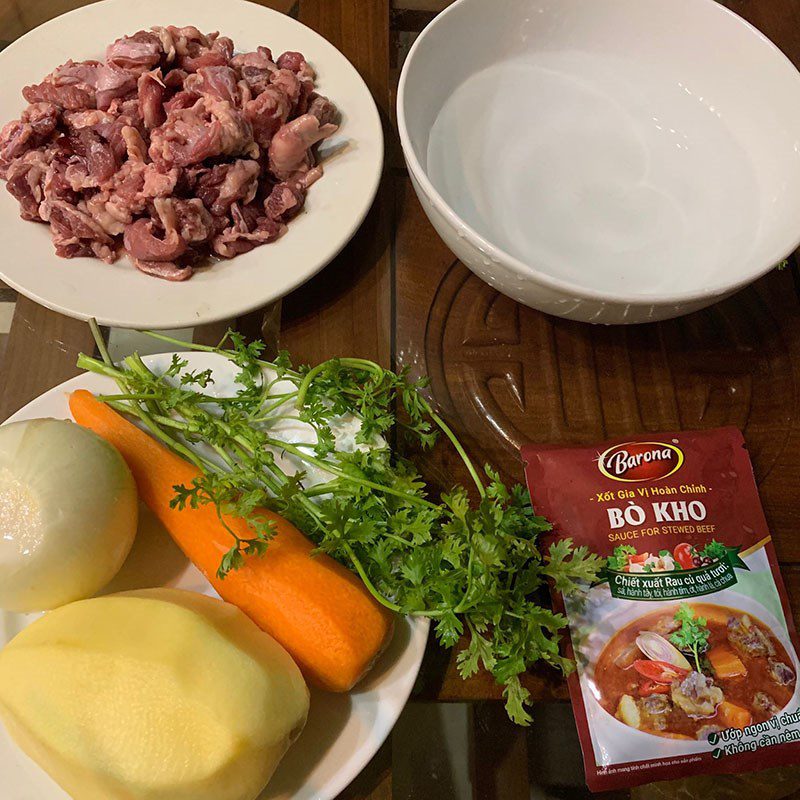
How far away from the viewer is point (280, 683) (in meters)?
0.68

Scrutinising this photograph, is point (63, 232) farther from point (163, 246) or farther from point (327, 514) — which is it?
point (327, 514)

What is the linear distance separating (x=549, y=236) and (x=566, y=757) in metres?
0.62

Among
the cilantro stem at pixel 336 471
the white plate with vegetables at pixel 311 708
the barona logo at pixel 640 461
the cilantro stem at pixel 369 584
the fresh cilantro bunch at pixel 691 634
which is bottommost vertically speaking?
the fresh cilantro bunch at pixel 691 634

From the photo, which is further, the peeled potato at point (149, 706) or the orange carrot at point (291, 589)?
the orange carrot at point (291, 589)

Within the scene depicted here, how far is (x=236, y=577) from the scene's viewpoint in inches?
30.6

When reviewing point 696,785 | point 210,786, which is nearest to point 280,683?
point 210,786

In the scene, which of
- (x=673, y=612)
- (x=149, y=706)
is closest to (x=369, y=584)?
(x=149, y=706)

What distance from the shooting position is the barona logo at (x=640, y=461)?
0.87 meters

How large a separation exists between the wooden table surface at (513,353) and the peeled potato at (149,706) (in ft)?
1.11

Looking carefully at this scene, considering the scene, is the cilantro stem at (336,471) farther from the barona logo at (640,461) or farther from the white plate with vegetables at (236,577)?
the barona logo at (640,461)

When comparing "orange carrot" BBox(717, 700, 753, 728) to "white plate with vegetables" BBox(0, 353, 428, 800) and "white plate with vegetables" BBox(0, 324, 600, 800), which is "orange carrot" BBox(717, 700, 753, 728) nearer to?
"white plate with vegetables" BBox(0, 324, 600, 800)

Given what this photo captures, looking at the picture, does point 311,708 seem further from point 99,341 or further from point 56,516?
point 99,341

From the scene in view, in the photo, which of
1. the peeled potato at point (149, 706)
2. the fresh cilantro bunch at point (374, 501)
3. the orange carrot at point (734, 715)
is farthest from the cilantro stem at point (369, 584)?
the orange carrot at point (734, 715)

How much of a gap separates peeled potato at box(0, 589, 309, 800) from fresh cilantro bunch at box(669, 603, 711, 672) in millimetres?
415
